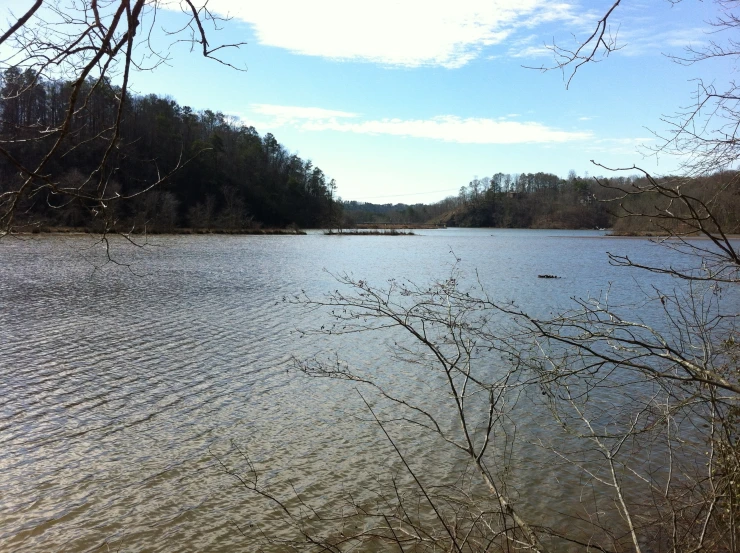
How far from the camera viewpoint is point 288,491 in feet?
19.9

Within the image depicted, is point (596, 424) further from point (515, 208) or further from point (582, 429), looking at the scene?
point (515, 208)

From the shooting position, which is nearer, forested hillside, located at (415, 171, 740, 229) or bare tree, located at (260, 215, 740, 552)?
bare tree, located at (260, 215, 740, 552)

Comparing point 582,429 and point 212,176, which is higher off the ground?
point 212,176

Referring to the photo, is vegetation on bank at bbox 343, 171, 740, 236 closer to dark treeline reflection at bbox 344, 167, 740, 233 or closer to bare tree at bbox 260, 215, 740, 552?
dark treeline reflection at bbox 344, 167, 740, 233

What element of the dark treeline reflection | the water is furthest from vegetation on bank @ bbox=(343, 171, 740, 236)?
the water

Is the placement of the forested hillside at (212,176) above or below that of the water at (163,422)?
above

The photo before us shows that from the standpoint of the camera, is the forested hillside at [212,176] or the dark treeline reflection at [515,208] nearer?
the forested hillside at [212,176]

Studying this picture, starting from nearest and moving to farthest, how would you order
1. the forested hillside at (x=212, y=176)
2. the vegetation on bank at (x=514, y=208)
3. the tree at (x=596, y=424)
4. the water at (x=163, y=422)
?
the tree at (x=596, y=424), the water at (x=163, y=422), the forested hillside at (x=212, y=176), the vegetation on bank at (x=514, y=208)

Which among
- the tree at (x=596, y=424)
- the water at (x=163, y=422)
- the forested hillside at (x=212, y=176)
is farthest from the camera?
the forested hillside at (x=212, y=176)

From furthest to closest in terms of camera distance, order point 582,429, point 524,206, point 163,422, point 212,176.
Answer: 1. point 524,206
2. point 212,176
3. point 163,422
4. point 582,429

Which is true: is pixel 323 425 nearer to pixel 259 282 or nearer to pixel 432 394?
pixel 432 394

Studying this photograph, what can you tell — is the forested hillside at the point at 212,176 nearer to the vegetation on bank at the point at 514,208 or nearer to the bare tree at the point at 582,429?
the vegetation on bank at the point at 514,208

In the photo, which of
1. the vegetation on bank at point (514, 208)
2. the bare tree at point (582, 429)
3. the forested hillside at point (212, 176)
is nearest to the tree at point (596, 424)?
the bare tree at point (582, 429)

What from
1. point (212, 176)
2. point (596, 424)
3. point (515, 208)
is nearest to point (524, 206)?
point (515, 208)
